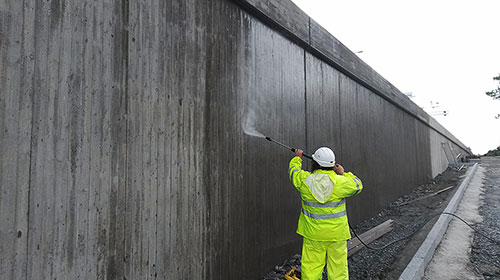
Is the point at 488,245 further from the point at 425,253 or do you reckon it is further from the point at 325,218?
the point at 325,218

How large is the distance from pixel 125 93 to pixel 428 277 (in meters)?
4.95

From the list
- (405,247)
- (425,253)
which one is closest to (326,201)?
(425,253)

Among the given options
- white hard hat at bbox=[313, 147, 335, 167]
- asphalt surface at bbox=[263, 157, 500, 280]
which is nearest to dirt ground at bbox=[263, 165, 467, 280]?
asphalt surface at bbox=[263, 157, 500, 280]

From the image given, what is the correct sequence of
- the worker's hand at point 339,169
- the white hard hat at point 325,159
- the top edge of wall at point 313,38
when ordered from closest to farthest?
the white hard hat at point 325,159, the worker's hand at point 339,169, the top edge of wall at point 313,38

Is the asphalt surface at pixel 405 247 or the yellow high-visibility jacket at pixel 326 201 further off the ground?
the yellow high-visibility jacket at pixel 326 201

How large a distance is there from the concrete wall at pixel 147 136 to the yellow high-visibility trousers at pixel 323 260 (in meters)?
0.93

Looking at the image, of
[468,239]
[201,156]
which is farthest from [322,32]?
[468,239]

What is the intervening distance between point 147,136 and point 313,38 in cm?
441

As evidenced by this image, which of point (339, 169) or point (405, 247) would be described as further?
point (405, 247)

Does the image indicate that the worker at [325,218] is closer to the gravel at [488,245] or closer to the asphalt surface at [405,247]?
the asphalt surface at [405,247]

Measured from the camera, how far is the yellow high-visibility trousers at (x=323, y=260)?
373cm

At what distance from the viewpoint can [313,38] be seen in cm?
621

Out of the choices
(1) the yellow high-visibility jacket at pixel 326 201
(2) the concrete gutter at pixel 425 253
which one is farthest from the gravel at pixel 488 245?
(1) the yellow high-visibility jacket at pixel 326 201

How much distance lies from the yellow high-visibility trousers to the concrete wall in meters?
0.93
